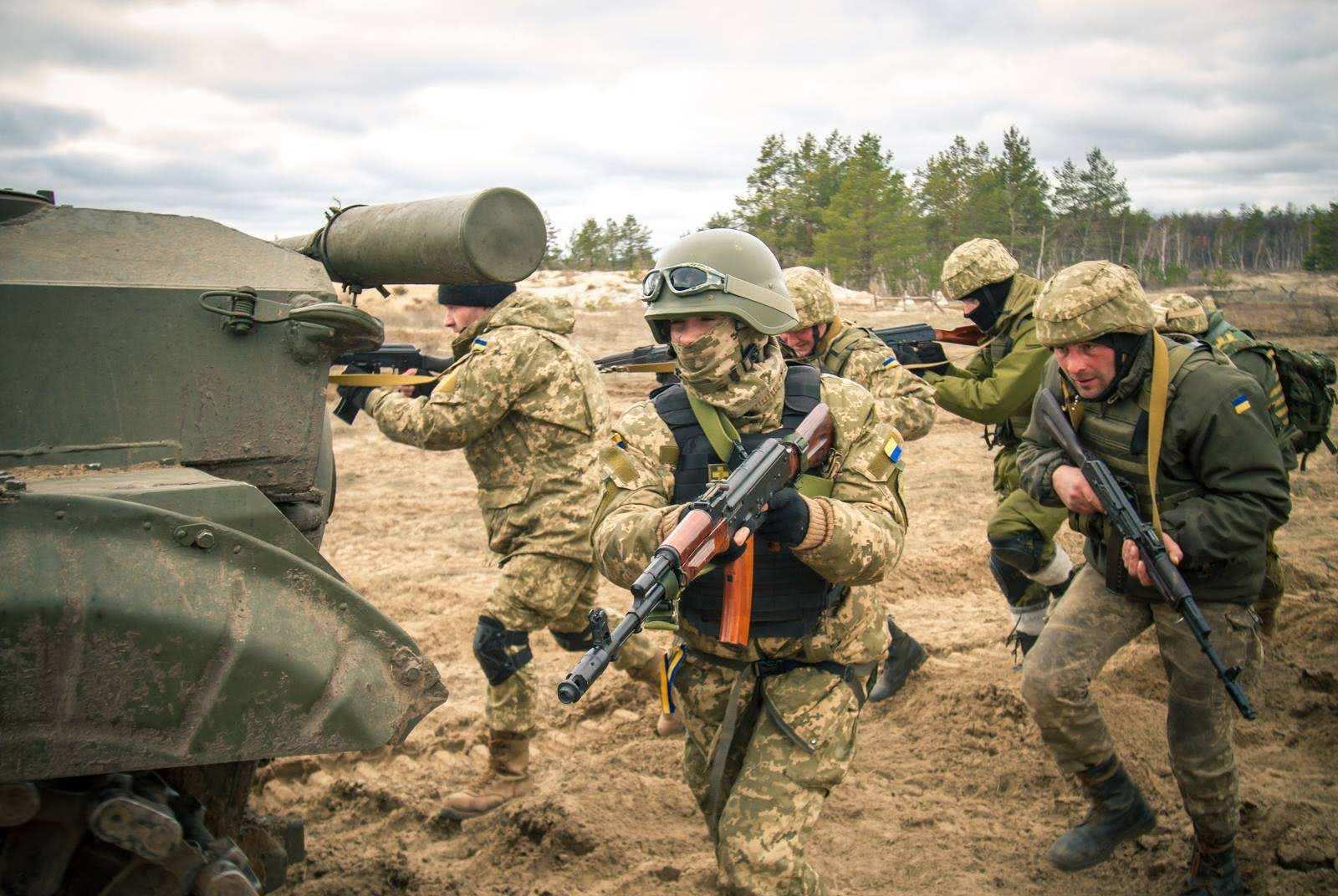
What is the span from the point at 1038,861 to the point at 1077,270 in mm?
2069

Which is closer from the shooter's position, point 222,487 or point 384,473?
point 222,487

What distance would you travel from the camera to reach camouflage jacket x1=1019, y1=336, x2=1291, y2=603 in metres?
3.46

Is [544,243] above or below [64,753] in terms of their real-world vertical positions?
above

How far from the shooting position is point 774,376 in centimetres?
317

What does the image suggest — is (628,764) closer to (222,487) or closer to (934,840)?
(934,840)

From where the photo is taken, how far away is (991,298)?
5316 millimetres

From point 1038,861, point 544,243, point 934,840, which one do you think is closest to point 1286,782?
point 1038,861

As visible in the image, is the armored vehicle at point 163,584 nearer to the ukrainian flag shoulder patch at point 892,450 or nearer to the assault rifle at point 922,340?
the ukrainian flag shoulder patch at point 892,450

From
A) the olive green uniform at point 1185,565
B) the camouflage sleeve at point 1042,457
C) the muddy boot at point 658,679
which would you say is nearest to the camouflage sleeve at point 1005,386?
the camouflage sleeve at point 1042,457

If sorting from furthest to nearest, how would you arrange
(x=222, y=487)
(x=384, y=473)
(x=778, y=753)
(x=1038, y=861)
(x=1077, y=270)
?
(x=384, y=473) → (x=1038, y=861) → (x=1077, y=270) → (x=778, y=753) → (x=222, y=487)

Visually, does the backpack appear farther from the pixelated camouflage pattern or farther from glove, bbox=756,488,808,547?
glove, bbox=756,488,808,547

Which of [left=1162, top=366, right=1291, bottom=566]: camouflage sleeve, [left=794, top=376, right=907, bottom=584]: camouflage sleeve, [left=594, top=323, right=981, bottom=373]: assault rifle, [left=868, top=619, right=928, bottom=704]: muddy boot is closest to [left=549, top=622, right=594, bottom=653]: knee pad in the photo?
[left=594, top=323, right=981, bottom=373]: assault rifle

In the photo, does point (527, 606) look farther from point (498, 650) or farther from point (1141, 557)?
point (1141, 557)

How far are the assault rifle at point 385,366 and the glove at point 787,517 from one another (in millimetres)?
2567
